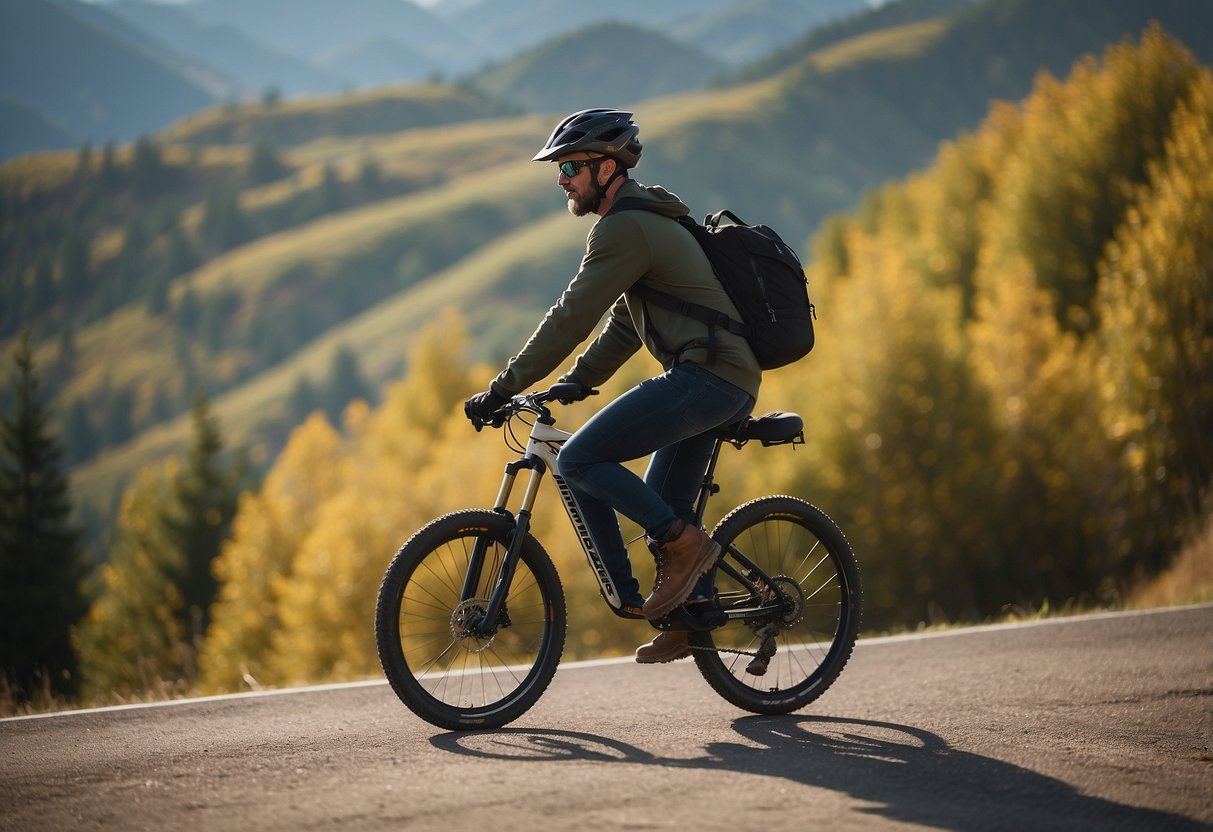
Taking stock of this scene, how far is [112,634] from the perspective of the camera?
171 feet

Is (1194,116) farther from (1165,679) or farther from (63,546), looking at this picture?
(63,546)

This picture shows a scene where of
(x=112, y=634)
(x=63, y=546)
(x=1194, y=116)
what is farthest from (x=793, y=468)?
(x=112, y=634)

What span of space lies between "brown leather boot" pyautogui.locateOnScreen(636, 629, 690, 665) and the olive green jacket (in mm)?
1017

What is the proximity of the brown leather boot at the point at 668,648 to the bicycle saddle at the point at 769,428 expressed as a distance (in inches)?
32.2

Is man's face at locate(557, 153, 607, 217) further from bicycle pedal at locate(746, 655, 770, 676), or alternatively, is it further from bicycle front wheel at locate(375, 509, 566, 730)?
bicycle pedal at locate(746, 655, 770, 676)

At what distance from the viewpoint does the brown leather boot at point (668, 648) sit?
494 centimetres

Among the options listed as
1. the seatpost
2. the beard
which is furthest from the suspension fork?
the beard

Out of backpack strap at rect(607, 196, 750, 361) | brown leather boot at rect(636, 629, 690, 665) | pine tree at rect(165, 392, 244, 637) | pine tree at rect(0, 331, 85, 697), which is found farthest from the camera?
pine tree at rect(165, 392, 244, 637)

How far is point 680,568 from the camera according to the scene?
478cm

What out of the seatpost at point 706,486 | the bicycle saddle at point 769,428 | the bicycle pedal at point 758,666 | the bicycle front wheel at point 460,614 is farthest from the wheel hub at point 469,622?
the bicycle saddle at point 769,428

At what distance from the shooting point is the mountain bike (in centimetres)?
477

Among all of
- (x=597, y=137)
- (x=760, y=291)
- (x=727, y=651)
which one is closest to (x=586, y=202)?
(x=597, y=137)

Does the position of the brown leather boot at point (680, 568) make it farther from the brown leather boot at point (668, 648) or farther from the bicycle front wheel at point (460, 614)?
the bicycle front wheel at point (460, 614)

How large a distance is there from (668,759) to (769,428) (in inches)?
57.3
